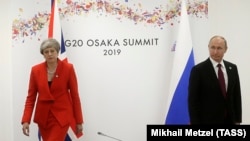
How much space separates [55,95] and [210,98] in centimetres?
138

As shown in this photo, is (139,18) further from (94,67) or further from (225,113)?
(225,113)

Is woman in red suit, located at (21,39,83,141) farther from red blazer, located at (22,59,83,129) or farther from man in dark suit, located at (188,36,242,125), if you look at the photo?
man in dark suit, located at (188,36,242,125)

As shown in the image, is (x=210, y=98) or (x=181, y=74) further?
(x=181, y=74)

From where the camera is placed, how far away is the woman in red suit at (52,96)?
3270 millimetres

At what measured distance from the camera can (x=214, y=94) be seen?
3.16m

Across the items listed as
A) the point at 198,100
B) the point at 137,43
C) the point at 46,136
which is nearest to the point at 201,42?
the point at 137,43

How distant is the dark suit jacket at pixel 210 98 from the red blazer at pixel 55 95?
3.53ft

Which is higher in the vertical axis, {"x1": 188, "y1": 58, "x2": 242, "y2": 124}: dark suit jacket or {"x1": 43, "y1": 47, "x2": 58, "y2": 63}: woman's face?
{"x1": 43, "y1": 47, "x2": 58, "y2": 63}: woman's face

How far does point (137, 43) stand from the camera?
402cm

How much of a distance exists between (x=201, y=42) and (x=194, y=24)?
210 mm

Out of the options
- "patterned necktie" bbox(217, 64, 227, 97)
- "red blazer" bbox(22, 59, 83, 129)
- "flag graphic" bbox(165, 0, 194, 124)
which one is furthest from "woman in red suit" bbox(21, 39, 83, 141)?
"patterned necktie" bbox(217, 64, 227, 97)

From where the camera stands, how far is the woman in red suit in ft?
10.7

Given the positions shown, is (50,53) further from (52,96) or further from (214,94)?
(214,94)

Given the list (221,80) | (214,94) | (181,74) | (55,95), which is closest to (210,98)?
(214,94)
